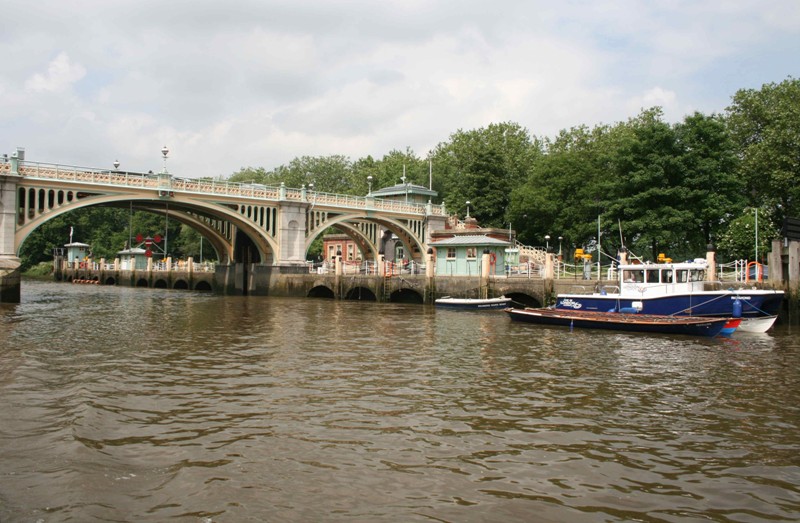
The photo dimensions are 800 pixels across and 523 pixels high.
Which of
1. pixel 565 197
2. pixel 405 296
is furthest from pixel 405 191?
pixel 405 296

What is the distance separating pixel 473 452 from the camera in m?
10.5

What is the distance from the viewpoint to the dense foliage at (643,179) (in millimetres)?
49156

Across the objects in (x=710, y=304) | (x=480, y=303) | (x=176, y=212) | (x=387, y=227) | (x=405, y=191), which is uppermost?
(x=405, y=191)

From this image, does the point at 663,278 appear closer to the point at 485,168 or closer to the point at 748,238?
the point at 748,238

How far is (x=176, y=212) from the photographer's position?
2217 inches

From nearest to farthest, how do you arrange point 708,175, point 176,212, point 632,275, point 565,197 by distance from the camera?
point 632,275 → point 708,175 → point 176,212 → point 565,197

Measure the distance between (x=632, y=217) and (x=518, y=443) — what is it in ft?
147

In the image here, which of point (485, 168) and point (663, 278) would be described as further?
point (485, 168)

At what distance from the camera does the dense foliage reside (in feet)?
161

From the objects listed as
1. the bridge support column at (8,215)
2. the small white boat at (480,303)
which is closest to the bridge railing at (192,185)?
the bridge support column at (8,215)

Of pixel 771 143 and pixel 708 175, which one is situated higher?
pixel 771 143

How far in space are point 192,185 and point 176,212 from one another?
20.8ft

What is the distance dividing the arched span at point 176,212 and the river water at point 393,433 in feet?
78.9

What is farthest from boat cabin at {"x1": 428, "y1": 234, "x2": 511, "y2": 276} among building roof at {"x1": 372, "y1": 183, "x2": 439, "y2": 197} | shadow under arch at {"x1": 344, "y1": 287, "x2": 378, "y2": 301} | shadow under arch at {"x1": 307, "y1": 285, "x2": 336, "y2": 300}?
building roof at {"x1": 372, "y1": 183, "x2": 439, "y2": 197}
